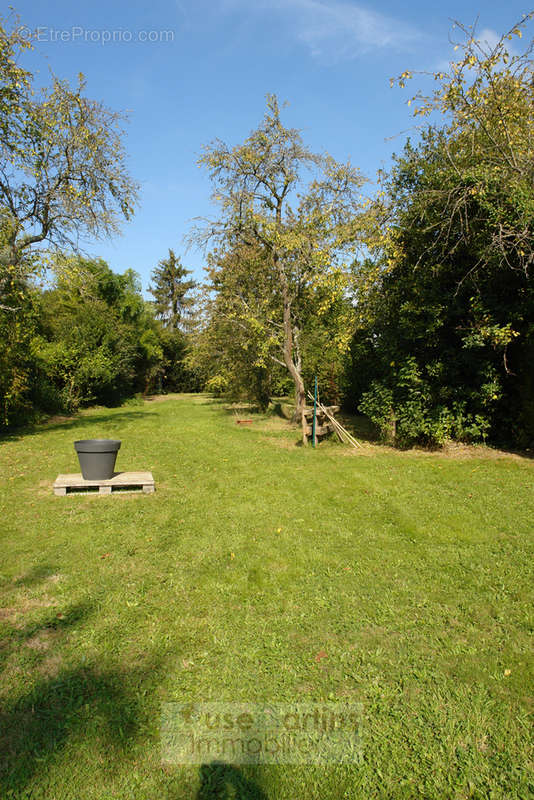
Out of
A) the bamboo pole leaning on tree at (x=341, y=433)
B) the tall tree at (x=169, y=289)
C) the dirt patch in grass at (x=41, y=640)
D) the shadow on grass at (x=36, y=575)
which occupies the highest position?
the tall tree at (x=169, y=289)

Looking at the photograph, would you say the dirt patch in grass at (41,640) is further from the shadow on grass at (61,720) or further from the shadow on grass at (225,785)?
the shadow on grass at (225,785)

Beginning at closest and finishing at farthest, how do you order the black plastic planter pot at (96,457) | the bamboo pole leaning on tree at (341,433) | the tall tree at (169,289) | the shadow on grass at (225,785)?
the shadow on grass at (225,785) → the black plastic planter pot at (96,457) → the bamboo pole leaning on tree at (341,433) → the tall tree at (169,289)

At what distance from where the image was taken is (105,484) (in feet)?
20.1

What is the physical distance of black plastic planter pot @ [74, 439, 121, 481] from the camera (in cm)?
603

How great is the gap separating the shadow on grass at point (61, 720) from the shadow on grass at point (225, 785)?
0.44 metres

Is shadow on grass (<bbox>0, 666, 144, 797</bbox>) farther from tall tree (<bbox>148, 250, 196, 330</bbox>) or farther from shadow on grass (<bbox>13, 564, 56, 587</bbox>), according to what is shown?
tall tree (<bbox>148, 250, 196, 330</bbox>)

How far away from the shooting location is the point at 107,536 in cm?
466

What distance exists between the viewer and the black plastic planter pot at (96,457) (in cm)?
603

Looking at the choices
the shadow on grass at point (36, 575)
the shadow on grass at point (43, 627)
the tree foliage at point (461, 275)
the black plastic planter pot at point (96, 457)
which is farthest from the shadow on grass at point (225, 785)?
the tree foliage at point (461, 275)

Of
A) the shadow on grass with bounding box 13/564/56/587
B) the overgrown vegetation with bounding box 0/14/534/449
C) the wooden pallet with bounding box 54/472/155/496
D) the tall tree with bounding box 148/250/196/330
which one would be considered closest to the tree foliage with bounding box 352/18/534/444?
the overgrown vegetation with bounding box 0/14/534/449

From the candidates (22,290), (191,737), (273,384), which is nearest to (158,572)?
(191,737)

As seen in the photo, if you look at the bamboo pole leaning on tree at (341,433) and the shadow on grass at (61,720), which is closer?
the shadow on grass at (61,720)

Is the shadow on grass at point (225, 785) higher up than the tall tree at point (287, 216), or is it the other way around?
the tall tree at point (287, 216)

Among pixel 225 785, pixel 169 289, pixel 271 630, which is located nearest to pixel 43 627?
pixel 271 630
